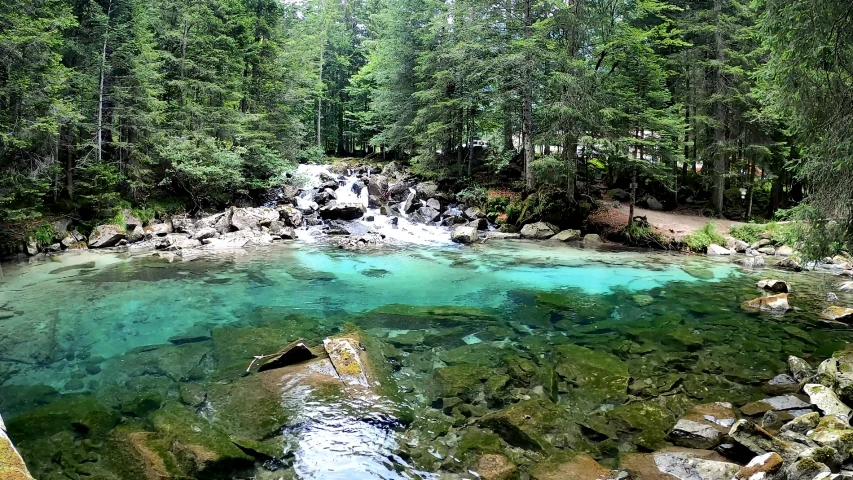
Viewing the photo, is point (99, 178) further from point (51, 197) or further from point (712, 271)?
point (712, 271)

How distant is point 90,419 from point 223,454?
2.08m

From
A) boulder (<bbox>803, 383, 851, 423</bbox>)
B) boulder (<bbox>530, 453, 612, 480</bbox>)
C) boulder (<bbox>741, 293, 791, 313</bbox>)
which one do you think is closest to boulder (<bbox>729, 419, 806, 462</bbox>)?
boulder (<bbox>803, 383, 851, 423</bbox>)

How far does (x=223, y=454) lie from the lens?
14.5 ft

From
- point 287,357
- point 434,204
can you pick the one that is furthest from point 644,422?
point 434,204

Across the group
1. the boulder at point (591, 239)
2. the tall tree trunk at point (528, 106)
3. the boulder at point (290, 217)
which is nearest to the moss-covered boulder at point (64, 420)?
the boulder at point (290, 217)

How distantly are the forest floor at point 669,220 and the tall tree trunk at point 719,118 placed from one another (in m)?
1.54

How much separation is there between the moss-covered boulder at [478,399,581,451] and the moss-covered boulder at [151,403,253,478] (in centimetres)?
270

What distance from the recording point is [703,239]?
58.9 ft

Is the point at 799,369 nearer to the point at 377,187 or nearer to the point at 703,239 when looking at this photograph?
the point at 703,239

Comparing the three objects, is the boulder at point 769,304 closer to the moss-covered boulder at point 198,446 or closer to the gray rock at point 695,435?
the gray rock at point 695,435

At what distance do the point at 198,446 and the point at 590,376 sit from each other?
5.12 meters

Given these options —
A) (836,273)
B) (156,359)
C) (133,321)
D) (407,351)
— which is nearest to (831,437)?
(407,351)

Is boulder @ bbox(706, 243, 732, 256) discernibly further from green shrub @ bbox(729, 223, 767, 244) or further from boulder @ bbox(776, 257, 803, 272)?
boulder @ bbox(776, 257, 803, 272)

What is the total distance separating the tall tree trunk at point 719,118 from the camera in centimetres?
2064
